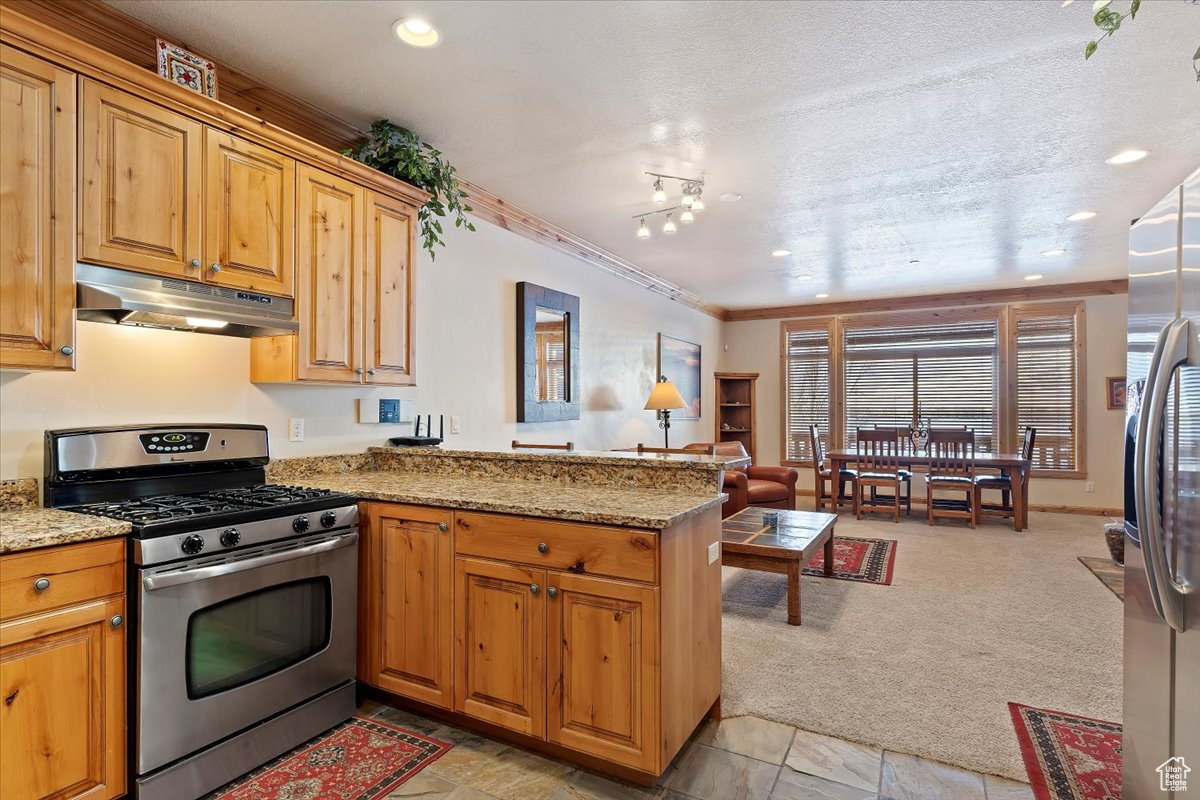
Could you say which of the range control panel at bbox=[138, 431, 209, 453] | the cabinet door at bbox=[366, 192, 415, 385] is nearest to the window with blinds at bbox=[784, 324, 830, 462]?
the cabinet door at bbox=[366, 192, 415, 385]

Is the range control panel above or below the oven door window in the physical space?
above

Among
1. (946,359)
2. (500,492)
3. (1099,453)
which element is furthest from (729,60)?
(1099,453)

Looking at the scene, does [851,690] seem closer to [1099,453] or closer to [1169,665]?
[1169,665]

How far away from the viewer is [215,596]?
1.96m

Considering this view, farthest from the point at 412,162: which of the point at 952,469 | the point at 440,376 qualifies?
the point at 952,469

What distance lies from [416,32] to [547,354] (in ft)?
8.39

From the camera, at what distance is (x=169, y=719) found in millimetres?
1855

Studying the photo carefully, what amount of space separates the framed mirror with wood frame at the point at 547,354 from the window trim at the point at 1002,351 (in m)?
4.49

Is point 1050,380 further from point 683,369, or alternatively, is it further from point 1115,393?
point 683,369

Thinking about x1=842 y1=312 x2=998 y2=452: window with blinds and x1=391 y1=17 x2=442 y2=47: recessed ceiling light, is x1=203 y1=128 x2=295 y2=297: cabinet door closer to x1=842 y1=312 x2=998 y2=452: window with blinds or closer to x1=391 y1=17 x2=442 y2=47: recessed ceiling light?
x1=391 y1=17 x2=442 y2=47: recessed ceiling light

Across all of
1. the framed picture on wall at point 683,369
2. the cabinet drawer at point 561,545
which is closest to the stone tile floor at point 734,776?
the cabinet drawer at point 561,545

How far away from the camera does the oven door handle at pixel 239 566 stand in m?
1.81

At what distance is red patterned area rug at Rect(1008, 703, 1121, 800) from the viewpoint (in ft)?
6.52

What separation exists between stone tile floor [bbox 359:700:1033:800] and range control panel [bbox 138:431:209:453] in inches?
56.1
